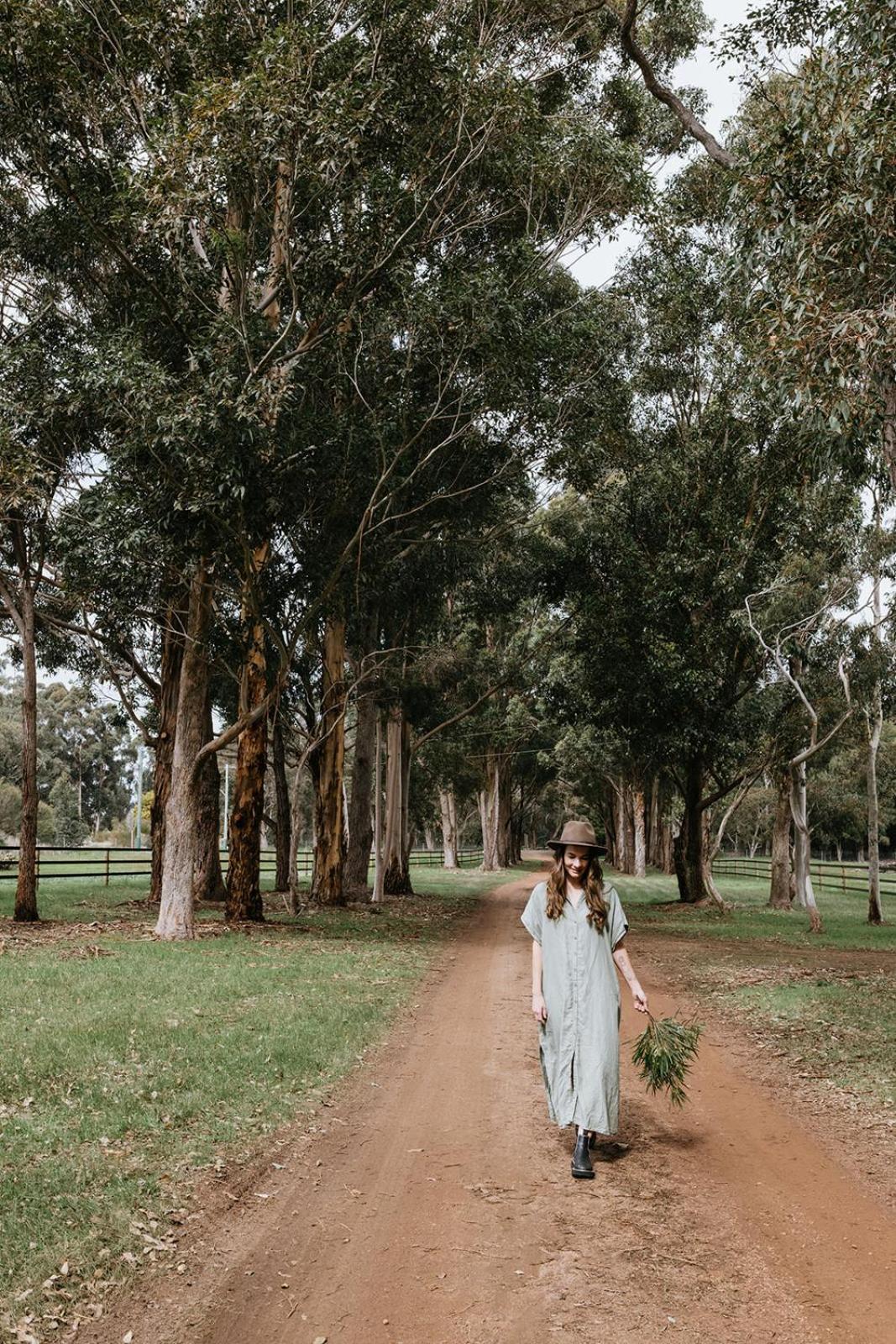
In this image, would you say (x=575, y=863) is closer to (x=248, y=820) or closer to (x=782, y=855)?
(x=248, y=820)

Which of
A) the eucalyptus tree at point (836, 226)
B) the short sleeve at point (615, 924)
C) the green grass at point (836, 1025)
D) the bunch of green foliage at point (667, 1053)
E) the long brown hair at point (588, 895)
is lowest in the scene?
the green grass at point (836, 1025)

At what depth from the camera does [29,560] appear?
63.8 feet

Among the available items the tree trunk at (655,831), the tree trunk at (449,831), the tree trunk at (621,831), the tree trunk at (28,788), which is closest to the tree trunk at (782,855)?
the tree trunk at (655,831)

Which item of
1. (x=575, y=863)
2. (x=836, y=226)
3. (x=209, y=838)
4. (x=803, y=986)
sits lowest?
(x=803, y=986)

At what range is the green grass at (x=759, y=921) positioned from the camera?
68.3 ft

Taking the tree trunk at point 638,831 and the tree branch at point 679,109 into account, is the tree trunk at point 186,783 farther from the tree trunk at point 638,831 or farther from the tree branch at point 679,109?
the tree trunk at point 638,831

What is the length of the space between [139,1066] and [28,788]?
11.5 metres

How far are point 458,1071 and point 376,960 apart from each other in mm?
6676

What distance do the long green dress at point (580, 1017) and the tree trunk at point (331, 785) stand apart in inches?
644

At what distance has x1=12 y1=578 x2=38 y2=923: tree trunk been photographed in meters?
17.9

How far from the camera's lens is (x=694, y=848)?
29.1 m

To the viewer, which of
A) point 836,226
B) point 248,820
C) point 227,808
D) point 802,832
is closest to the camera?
point 836,226

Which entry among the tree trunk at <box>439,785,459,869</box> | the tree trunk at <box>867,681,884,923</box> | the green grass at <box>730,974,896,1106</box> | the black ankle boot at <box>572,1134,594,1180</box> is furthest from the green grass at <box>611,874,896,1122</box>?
the tree trunk at <box>439,785,459,869</box>

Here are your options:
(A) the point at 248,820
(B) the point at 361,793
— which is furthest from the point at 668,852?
(A) the point at 248,820
